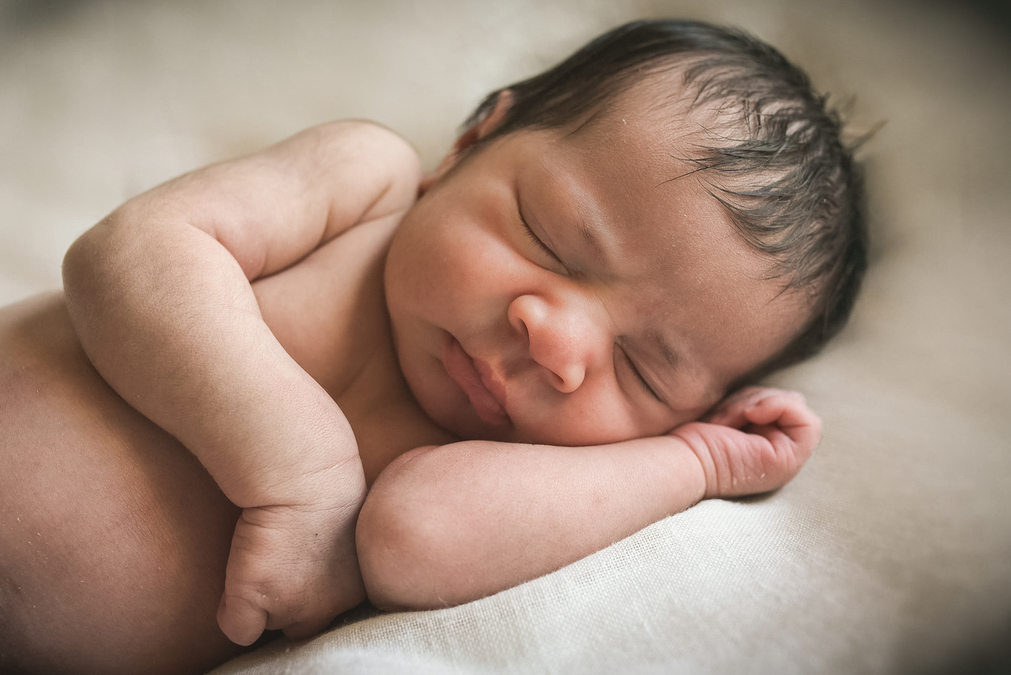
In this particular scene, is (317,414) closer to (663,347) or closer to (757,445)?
(663,347)

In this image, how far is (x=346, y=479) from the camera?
0.64 m

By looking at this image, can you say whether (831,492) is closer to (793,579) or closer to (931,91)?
(793,579)

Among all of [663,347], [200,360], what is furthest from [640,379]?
[200,360]

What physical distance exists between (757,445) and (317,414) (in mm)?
558

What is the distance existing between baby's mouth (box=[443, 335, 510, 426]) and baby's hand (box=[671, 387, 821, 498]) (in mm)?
261

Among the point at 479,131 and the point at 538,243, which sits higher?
the point at 479,131

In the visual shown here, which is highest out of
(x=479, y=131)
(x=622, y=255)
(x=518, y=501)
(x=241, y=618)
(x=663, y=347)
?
(x=479, y=131)

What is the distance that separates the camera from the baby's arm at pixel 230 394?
0.60 metres

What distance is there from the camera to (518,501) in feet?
2.05

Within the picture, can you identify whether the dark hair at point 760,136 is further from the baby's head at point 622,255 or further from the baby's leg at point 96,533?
the baby's leg at point 96,533

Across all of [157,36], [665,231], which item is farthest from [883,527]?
[157,36]

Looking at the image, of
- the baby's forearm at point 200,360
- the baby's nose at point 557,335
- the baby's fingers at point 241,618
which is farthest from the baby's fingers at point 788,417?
the baby's fingers at point 241,618

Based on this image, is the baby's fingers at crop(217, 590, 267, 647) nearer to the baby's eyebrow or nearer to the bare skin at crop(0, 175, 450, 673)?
the bare skin at crop(0, 175, 450, 673)

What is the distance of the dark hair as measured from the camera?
74 centimetres
